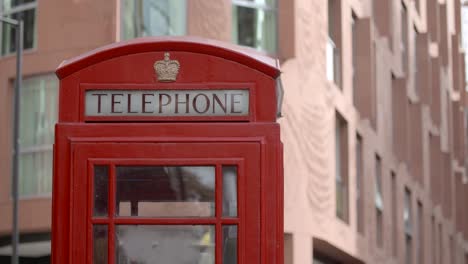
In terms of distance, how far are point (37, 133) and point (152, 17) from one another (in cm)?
348

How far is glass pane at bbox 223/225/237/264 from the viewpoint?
860 centimetres

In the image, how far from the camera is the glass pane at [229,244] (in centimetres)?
860

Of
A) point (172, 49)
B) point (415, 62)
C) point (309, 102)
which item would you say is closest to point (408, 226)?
→ point (415, 62)

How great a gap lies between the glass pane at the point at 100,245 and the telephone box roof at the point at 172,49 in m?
1.07

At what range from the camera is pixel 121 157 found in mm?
8727

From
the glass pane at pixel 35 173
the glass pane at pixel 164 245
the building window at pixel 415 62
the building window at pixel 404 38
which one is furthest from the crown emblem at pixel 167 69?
the building window at pixel 415 62

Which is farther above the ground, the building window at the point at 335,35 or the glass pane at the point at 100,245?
the building window at the point at 335,35

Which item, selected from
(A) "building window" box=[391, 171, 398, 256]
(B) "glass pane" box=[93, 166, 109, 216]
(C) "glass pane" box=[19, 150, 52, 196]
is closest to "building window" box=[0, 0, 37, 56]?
(C) "glass pane" box=[19, 150, 52, 196]

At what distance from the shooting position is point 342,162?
30.3 m

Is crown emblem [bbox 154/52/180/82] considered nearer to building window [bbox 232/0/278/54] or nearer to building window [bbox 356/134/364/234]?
building window [bbox 232/0/278/54]

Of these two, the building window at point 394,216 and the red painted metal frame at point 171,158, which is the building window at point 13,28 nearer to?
the building window at point 394,216

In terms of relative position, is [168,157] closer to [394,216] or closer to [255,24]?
[255,24]

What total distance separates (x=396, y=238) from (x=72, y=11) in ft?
50.5

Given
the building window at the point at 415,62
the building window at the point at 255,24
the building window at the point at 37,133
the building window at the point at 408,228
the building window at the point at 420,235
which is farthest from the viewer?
the building window at the point at 415,62
